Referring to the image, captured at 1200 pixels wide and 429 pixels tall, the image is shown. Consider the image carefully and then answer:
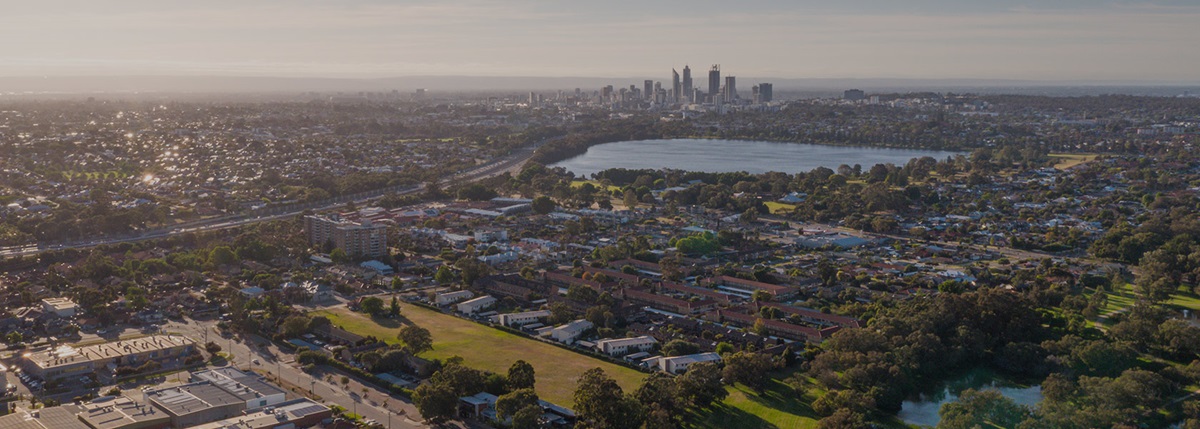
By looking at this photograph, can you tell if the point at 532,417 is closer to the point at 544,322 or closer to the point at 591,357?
the point at 591,357

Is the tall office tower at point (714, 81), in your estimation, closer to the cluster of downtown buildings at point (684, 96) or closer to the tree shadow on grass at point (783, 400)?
the cluster of downtown buildings at point (684, 96)

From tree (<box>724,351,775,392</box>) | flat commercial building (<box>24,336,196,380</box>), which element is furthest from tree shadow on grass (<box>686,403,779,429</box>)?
flat commercial building (<box>24,336,196,380</box>)

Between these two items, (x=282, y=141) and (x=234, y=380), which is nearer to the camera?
(x=234, y=380)

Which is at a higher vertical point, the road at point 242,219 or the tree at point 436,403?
the tree at point 436,403

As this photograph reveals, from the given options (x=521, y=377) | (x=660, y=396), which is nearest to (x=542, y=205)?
(x=521, y=377)

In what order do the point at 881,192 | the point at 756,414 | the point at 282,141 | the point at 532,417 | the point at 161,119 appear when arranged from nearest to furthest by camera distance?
the point at 532,417
the point at 756,414
the point at 881,192
the point at 282,141
the point at 161,119

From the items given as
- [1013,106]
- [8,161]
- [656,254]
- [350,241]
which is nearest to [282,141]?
[8,161]

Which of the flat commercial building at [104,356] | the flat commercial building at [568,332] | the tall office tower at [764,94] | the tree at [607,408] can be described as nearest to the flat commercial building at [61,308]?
the flat commercial building at [104,356]
